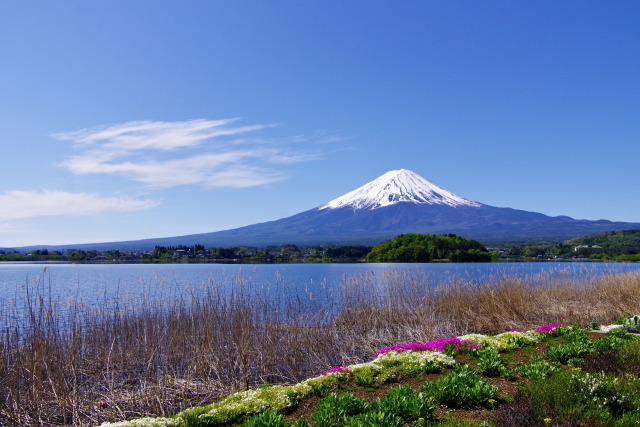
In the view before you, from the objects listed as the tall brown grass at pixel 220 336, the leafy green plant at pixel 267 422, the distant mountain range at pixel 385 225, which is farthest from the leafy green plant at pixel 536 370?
the distant mountain range at pixel 385 225

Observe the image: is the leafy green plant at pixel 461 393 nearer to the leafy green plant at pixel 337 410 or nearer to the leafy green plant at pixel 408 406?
the leafy green plant at pixel 408 406

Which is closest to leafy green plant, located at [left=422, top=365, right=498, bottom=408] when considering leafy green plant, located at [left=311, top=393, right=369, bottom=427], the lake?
leafy green plant, located at [left=311, top=393, right=369, bottom=427]

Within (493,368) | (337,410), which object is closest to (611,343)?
(493,368)

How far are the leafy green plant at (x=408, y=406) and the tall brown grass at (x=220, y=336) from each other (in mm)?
4211

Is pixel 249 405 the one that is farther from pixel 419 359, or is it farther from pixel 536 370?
pixel 536 370

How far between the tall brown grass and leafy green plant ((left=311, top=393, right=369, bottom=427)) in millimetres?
3810

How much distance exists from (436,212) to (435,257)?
13175 centimetres

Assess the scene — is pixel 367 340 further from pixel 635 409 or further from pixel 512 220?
pixel 512 220

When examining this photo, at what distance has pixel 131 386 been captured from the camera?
865 centimetres

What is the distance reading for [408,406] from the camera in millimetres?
4699

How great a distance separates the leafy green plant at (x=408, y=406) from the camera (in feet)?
15.2

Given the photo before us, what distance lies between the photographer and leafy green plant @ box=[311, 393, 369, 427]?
4.64 metres

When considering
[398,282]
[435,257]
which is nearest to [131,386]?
[398,282]

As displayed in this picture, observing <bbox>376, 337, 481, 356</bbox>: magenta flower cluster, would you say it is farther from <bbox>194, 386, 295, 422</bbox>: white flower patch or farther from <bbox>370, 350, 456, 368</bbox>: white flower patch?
<bbox>194, 386, 295, 422</bbox>: white flower patch
